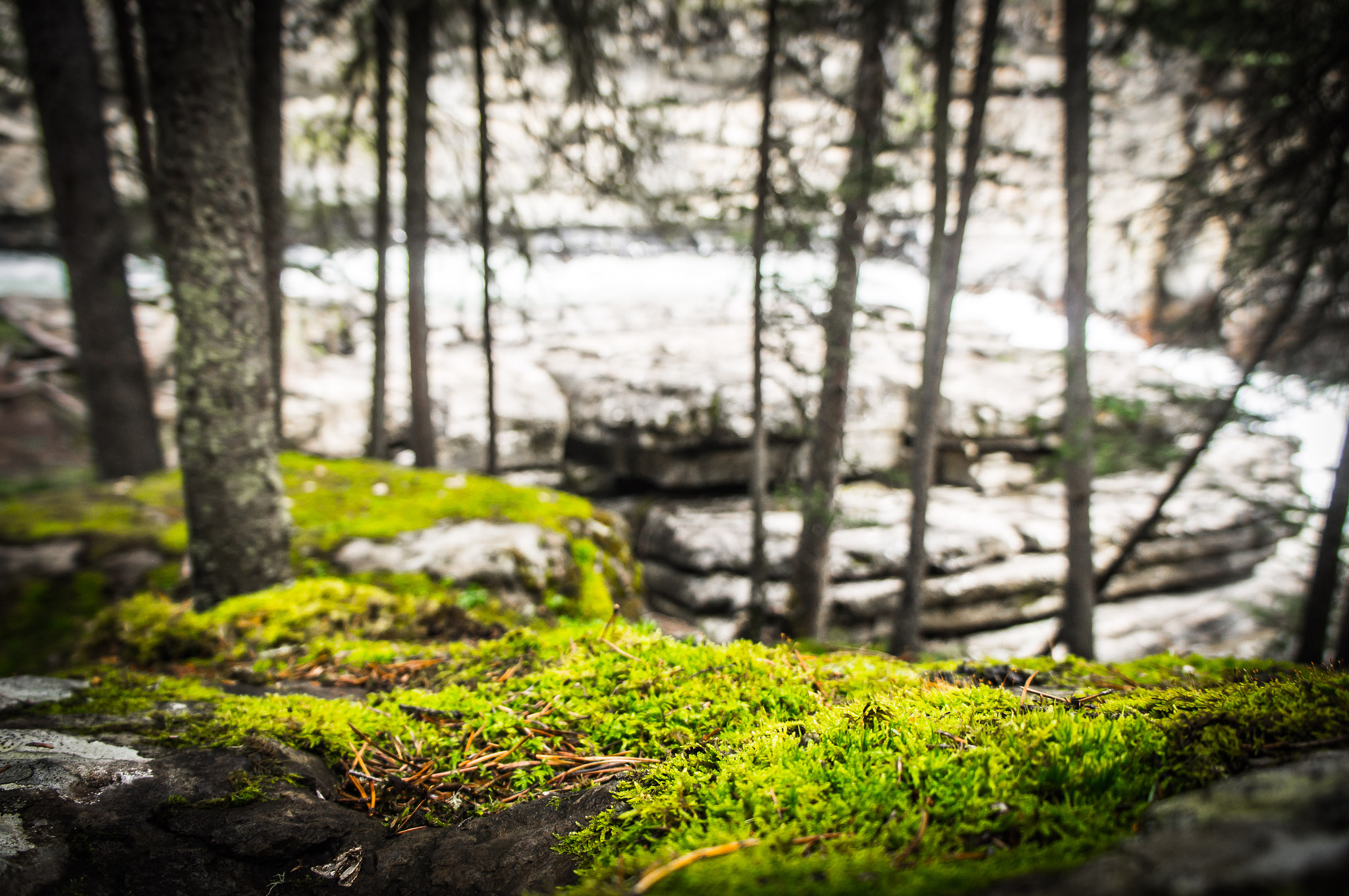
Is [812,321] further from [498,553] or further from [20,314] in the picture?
[20,314]

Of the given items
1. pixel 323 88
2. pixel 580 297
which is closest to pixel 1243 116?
pixel 323 88

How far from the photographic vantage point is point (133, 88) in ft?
22.2

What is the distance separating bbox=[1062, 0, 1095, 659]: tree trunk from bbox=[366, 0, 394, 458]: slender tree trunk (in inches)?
377

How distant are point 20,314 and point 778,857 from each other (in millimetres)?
18828

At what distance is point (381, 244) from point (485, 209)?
6.10ft

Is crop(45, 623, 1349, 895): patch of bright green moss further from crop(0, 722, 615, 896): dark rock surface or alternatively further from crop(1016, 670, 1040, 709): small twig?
crop(0, 722, 615, 896): dark rock surface

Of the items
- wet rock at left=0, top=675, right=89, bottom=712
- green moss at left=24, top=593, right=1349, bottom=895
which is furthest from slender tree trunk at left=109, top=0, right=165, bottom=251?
green moss at left=24, top=593, right=1349, bottom=895

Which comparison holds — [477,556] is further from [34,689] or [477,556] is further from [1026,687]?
[1026,687]

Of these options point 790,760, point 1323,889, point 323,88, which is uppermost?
point 323,88

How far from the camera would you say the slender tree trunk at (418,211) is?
7.69m

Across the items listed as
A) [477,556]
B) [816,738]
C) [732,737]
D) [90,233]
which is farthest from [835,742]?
[90,233]

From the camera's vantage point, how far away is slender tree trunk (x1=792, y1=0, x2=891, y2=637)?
262 inches

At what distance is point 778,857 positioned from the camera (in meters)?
1.02

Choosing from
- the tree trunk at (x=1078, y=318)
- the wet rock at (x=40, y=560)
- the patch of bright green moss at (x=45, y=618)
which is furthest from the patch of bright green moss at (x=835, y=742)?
the tree trunk at (x=1078, y=318)
